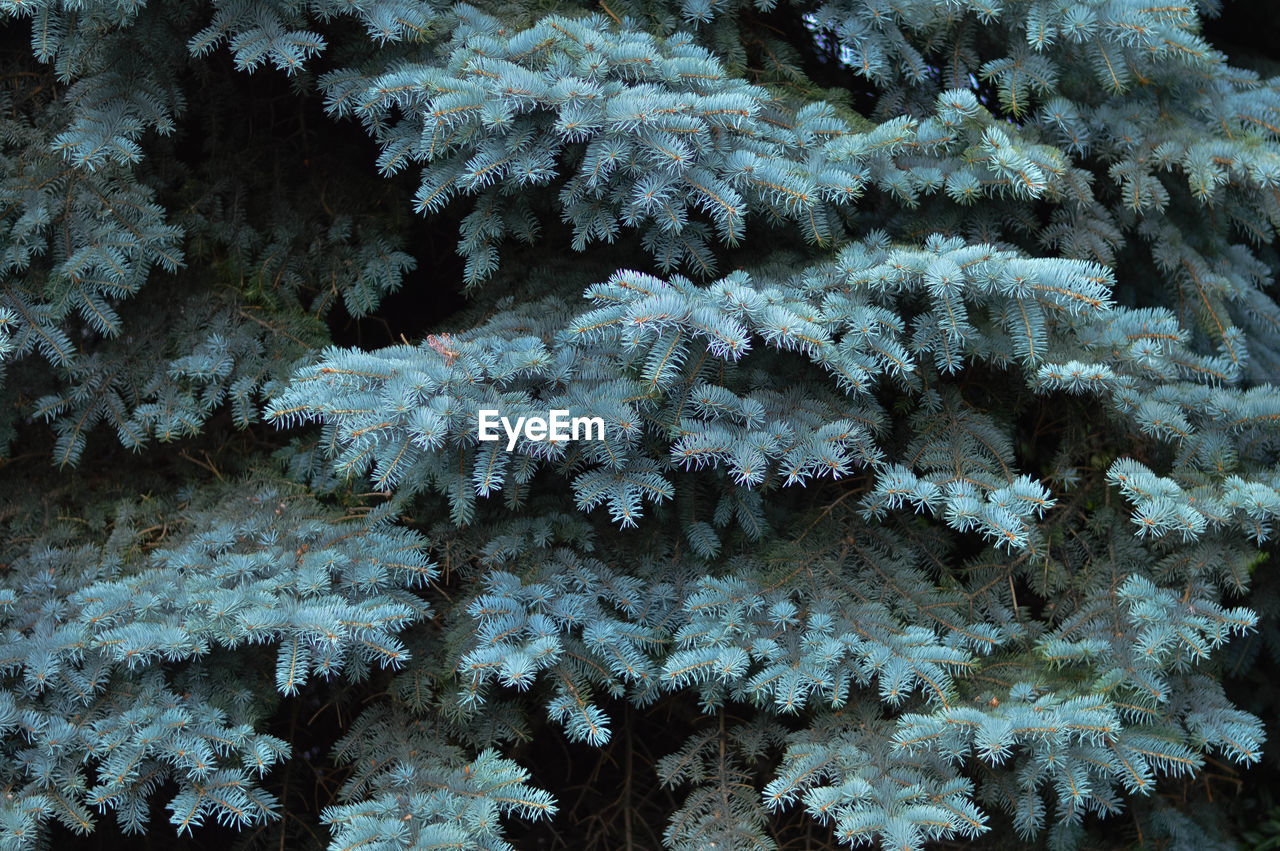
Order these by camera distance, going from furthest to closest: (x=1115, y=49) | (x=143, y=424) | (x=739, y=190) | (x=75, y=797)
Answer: (x=143, y=424) → (x=1115, y=49) → (x=739, y=190) → (x=75, y=797)

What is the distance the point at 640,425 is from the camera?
2.10 metres

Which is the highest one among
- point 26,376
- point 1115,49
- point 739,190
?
point 1115,49

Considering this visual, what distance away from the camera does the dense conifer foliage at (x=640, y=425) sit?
211cm

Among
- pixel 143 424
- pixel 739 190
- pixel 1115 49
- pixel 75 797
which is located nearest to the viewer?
pixel 75 797

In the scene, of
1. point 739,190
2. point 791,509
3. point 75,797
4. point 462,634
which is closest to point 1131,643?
point 791,509

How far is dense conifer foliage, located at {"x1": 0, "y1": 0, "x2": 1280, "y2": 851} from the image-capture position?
2111 mm

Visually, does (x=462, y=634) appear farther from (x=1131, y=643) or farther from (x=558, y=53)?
(x=1131, y=643)

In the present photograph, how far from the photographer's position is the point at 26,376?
9.09ft

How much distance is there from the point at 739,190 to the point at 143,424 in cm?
188

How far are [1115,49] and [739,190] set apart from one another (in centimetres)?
116

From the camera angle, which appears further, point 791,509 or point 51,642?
point 791,509

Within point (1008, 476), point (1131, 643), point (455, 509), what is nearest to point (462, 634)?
point (455, 509)

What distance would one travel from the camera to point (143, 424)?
2.74 meters

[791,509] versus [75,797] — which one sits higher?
[791,509]
